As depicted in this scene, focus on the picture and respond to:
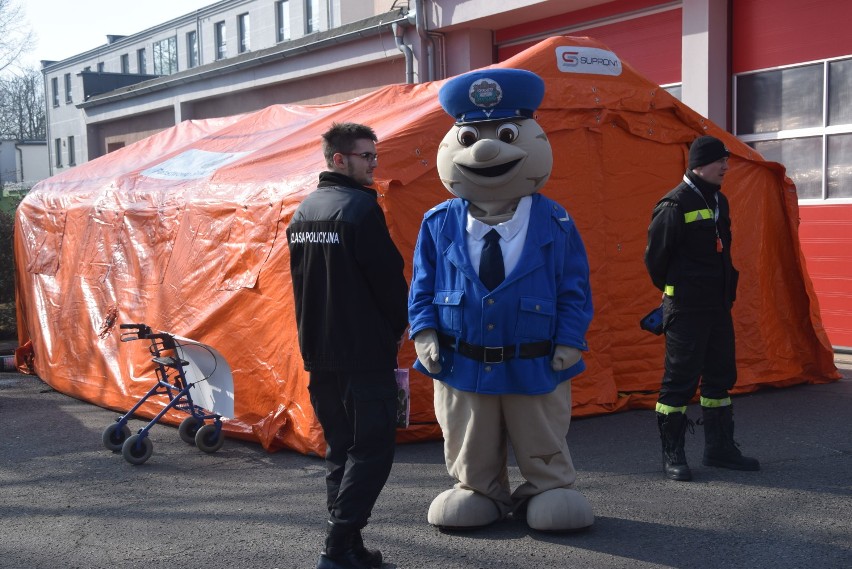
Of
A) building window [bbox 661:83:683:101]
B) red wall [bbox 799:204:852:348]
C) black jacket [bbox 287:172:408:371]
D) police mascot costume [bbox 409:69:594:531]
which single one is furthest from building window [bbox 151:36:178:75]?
black jacket [bbox 287:172:408:371]

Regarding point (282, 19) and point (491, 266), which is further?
point (282, 19)

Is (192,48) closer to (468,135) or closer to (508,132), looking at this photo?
(468,135)

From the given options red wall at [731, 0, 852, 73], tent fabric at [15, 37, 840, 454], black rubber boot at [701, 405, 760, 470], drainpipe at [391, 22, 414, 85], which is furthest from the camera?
drainpipe at [391, 22, 414, 85]

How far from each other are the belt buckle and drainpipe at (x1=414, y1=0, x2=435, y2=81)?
10.6 metres

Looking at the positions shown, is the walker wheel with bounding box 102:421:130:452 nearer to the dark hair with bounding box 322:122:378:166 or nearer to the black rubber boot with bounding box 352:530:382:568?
the black rubber boot with bounding box 352:530:382:568

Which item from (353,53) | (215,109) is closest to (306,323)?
(353,53)

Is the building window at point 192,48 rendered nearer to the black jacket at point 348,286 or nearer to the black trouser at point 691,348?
the black trouser at point 691,348

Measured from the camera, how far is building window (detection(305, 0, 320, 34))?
1684 inches

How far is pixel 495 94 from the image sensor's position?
4852 millimetres

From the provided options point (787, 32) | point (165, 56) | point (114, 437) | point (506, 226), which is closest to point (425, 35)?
point (787, 32)

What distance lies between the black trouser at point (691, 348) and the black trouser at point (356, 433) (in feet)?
6.84

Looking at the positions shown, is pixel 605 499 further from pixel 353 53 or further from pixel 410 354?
pixel 353 53

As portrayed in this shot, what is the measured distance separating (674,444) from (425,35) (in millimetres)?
10224

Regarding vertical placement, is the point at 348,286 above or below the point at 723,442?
above
